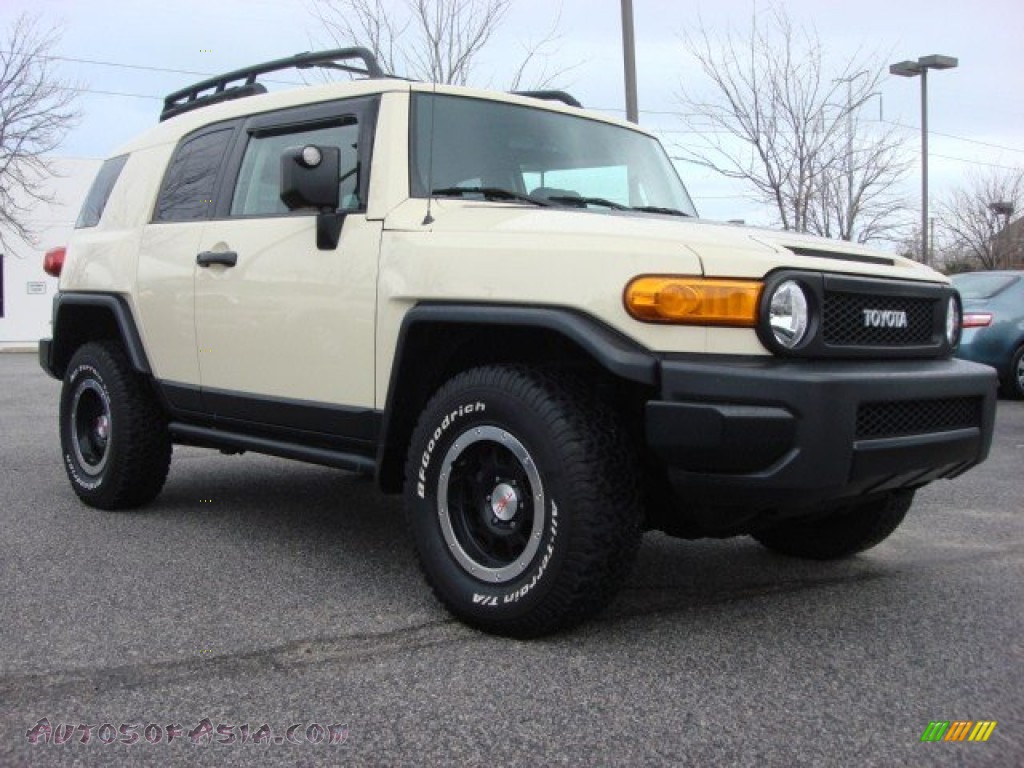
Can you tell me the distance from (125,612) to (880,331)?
2.66 metres

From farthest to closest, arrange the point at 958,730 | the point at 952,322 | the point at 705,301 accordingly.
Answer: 1. the point at 952,322
2. the point at 705,301
3. the point at 958,730

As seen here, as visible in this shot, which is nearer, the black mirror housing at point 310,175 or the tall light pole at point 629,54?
the black mirror housing at point 310,175

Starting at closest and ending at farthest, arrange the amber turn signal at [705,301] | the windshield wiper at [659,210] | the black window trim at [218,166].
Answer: the amber turn signal at [705,301] → the windshield wiper at [659,210] → the black window trim at [218,166]

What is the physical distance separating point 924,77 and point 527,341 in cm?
2143

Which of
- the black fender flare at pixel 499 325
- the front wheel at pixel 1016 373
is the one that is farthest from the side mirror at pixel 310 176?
the front wheel at pixel 1016 373

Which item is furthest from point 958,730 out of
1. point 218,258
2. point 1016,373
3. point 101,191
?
point 1016,373

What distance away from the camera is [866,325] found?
124 inches

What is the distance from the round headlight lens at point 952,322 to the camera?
3.54m

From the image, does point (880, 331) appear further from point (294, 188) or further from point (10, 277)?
point (10, 277)

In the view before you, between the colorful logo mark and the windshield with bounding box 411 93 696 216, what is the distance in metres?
2.16

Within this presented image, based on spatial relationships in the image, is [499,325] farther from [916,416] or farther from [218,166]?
[218,166]

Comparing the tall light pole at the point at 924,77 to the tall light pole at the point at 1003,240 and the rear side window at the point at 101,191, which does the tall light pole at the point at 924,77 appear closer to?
the tall light pole at the point at 1003,240

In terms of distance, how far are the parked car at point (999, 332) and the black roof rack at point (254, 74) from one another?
800 cm

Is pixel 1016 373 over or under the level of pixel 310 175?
under
